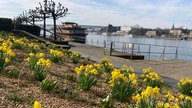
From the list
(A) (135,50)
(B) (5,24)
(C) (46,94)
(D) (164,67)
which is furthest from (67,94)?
(A) (135,50)

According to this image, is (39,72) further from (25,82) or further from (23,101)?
(23,101)

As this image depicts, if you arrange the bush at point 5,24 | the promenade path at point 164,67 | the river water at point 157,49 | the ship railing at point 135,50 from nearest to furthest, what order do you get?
the promenade path at point 164,67
the ship railing at point 135,50
the river water at point 157,49
the bush at point 5,24

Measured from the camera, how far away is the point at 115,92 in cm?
608

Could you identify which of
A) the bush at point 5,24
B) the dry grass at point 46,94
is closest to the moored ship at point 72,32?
the bush at point 5,24

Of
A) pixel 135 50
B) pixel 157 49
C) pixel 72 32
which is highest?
pixel 72 32

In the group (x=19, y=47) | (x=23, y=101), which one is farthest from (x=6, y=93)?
(x=19, y=47)

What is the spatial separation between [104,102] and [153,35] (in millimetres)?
144113

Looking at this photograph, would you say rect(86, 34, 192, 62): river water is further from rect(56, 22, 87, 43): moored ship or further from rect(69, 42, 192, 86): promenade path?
rect(69, 42, 192, 86): promenade path

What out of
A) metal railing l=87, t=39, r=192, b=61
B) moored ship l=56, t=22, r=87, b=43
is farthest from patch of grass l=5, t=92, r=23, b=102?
moored ship l=56, t=22, r=87, b=43

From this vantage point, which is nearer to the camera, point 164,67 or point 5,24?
point 164,67

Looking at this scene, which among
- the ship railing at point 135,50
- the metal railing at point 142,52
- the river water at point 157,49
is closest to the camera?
the ship railing at point 135,50

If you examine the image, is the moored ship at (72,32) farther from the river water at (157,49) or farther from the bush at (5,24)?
the bush at (5,24)

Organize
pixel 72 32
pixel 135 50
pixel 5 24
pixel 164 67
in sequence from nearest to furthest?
pixel 164 67, pixel 5 24, pixel 135 50, pixel 72 32

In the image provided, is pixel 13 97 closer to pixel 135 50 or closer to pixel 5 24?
pixel 5 24
